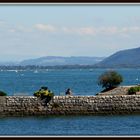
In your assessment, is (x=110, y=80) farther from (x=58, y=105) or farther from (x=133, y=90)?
(x=58, y=105)

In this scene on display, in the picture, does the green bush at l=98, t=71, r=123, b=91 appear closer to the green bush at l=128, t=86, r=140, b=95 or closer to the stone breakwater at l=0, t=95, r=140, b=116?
the green bush at l=128, t=86, r=140, b=95

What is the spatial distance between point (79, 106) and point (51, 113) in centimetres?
152

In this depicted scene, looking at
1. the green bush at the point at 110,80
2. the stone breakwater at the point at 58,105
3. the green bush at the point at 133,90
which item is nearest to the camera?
the stone breakwater at the point at 58,105

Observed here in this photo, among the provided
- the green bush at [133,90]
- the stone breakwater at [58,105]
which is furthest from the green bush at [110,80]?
the stone breakwater at [58,105]

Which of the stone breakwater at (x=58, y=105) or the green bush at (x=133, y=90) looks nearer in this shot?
the stone breakwater at (x=58, y=105)

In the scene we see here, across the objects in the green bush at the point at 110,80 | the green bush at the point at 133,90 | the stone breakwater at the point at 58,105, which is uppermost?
the green bush at the point at 110,80

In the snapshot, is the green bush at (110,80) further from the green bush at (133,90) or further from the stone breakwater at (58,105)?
the stone breakwater at (58,105)

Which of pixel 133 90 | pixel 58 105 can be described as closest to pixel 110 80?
pixel 133 90

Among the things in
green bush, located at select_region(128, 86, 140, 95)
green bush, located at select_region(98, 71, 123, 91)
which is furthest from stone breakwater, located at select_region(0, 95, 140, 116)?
green bush, located at select_region(98, 71, 123, 91)

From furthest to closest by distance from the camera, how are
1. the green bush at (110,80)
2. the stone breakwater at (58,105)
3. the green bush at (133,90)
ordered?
the green bush at (110,80), the green bush at (133,90), the stone breakwater at (58,105)
